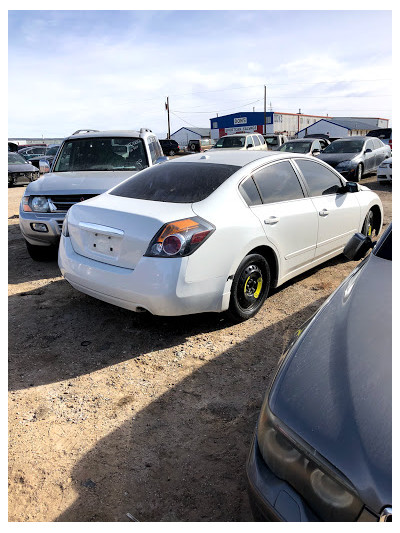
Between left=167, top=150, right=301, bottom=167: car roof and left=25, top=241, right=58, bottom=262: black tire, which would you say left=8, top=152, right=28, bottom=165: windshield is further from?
left=167, top=150, right=301, bottom=167: car roof

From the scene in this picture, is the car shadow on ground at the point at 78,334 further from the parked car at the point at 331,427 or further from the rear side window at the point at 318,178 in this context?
the parked car at the point at 331,427

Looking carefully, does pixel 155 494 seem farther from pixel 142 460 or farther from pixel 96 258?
pixel 96 258

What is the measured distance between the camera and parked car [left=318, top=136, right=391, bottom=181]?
12.4 meters

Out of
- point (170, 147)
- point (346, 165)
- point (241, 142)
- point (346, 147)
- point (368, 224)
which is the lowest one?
point (368, 224)

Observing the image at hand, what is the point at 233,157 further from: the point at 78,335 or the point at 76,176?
the point at 76,176

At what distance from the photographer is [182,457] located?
240 centimetres

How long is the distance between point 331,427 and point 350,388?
169 millimetres

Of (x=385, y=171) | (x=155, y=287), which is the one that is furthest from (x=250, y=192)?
(x=385, y=171)

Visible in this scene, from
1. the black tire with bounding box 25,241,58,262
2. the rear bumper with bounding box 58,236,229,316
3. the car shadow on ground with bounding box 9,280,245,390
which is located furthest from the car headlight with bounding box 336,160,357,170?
the rear bumper with bounding box 58,236,229,316

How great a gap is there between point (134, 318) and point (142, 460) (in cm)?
180

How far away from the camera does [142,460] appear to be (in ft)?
7.82

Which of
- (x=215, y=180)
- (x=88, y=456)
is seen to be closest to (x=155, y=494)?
(x=88, y=456)

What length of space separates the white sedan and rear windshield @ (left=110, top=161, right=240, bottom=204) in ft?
0.03

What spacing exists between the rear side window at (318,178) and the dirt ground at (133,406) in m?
1.14
